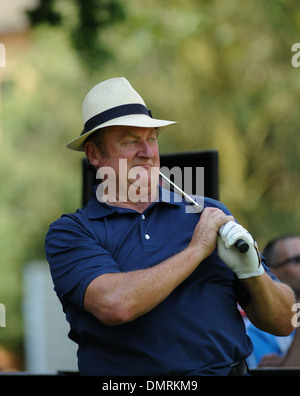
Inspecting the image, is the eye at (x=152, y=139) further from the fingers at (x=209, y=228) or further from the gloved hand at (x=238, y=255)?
the gloved hand at (x=238, y=255)

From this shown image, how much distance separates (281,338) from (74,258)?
2.24 m

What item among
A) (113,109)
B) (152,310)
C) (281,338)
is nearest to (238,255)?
(152,310)

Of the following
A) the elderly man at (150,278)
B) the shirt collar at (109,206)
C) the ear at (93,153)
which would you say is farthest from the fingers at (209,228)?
the ear at (93,153)

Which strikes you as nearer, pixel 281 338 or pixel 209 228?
pixel 209 228

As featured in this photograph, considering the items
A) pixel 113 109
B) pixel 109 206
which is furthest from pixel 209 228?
pixel 113 109

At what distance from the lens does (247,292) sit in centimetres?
249

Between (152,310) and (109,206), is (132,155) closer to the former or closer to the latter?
(109,206)

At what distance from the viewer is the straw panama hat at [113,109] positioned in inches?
103

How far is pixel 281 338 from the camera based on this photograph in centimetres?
421

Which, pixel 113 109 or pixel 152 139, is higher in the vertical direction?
pixel 113 109

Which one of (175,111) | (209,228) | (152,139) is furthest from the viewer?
(175,111)

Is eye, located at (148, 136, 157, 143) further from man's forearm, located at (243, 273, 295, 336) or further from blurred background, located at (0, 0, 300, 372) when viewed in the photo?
blurred background, located at (0, 0, 300, 372)

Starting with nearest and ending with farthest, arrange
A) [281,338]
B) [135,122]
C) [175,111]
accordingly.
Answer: [135,122]
[281,338]
[175,111]

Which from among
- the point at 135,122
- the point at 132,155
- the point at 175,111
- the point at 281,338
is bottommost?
the point at 281,338
